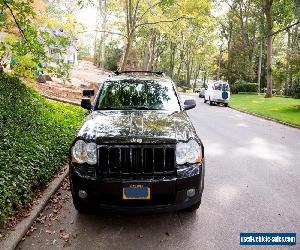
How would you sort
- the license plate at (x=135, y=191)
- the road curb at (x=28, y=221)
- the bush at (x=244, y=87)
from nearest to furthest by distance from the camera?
the road curb at (x=28, y=221), the license plate at (x=135, y=191), the bush at (x=244, y=87)

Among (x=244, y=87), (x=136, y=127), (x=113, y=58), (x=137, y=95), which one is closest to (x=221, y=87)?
(x=244, y=87)

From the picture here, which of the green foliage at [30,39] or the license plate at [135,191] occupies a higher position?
the green foliage at [30,39]

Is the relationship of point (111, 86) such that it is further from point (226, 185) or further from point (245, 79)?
point (245, 79)

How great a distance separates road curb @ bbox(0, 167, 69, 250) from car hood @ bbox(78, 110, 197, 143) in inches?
53.5

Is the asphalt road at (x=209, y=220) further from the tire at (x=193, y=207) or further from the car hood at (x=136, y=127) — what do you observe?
the car hood at (x=136, y=127)

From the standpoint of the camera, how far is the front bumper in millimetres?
4637

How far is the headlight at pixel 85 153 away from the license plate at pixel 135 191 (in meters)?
0.57

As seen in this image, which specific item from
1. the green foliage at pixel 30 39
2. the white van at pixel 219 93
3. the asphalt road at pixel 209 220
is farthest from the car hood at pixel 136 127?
the white van at pixel 219 93

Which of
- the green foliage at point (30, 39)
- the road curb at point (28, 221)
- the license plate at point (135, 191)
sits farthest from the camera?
the green foliage at point (30, 39)

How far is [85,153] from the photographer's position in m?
4.90

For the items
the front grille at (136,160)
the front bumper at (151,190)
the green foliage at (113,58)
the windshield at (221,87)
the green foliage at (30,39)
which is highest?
the green foliage at (113,58)

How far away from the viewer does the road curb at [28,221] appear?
4.47 m

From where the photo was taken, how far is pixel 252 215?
18.4 ft

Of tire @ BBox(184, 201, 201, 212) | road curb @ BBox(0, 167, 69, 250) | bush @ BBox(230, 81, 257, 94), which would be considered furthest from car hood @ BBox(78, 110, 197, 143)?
bush @ BBox(230, 81, 257, 94)
